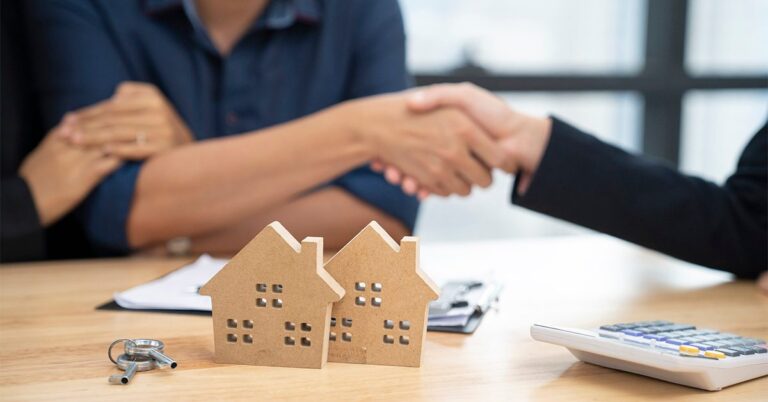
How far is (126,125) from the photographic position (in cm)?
142

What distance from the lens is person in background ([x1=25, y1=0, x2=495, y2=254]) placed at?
1.37 m

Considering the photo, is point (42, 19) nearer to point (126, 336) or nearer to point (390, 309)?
point (126, 336)

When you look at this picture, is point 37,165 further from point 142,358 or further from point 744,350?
point 744,350

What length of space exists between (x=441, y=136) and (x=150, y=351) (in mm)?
770

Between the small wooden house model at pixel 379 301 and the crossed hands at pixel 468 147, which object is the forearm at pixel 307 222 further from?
the small wooden house model at pixel 379 301

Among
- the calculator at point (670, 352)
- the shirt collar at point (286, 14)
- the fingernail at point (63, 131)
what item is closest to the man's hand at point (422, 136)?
the shirt collar at point (286, 14)

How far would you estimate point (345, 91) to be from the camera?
1.62 m

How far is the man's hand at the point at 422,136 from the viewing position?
4.45ft

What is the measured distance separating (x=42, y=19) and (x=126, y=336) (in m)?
0.88

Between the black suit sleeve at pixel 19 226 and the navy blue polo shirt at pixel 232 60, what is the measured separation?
0.61ft

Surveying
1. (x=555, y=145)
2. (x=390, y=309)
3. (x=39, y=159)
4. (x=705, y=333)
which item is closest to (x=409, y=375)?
(x=390, y=309)

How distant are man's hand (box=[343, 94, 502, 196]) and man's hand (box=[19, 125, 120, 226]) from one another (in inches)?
17.2

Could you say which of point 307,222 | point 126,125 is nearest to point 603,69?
point 307,222

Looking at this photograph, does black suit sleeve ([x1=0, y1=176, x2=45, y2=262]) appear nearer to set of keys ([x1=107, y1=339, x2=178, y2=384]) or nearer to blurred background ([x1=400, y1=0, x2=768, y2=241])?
set of keys ([x1=107, y1=339, x2=178, y2=384])
